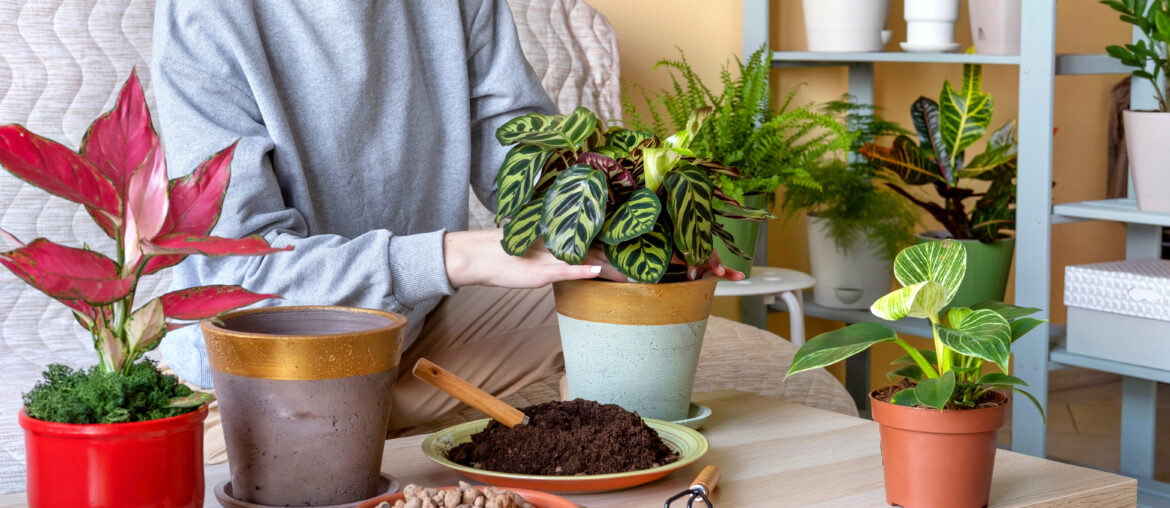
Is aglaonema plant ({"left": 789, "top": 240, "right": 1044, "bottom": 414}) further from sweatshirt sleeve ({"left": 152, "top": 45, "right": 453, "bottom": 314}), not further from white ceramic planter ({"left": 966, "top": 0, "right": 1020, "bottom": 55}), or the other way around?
white ceramic planter ({"left": 966, "top": 0, "right": 1020, "bottom": 55})

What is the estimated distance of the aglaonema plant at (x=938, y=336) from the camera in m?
0.76

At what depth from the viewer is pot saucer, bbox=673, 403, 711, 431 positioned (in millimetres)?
1006

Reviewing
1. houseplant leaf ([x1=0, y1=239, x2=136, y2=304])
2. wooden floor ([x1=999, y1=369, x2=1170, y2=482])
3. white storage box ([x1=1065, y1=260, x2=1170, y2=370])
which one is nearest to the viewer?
houseplant leaf ([x1=0, y1=239, x2=136, y2=304])

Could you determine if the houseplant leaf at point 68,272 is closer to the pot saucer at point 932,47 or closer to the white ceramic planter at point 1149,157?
the white ceramic planter at point 1149,157

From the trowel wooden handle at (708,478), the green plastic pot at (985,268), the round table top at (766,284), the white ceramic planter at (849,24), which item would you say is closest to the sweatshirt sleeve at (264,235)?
the trowel wooden handle at (708,478)

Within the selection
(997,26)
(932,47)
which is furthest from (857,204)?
(997,26)

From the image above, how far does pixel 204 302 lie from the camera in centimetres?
67

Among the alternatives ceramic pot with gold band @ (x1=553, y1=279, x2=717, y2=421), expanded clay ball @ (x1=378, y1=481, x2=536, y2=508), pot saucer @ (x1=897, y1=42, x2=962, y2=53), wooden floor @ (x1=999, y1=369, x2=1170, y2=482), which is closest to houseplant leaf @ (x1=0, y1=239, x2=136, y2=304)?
expanded clay ball @ (x1=378, y1=481, x2=536, y2=508)

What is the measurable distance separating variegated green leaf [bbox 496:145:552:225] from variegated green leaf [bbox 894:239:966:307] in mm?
307

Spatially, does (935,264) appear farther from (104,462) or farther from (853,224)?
(853,224)

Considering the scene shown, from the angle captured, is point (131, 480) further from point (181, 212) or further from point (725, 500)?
point (725, 500)

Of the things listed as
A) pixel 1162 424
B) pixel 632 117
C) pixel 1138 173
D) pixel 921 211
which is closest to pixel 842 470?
pixel 1138 173

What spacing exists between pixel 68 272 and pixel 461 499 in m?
0.26

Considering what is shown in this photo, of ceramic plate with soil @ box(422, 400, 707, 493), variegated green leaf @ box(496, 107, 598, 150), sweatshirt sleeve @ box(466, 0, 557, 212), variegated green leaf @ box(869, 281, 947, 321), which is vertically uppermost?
sweatshirt sleeve @ box(466, 0, 557, 212)
